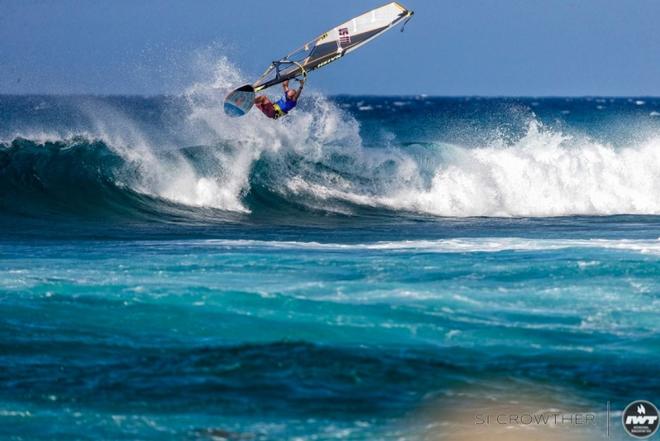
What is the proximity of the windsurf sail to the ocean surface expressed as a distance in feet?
7.54

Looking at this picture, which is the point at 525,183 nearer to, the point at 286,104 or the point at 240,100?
the point at 240,100

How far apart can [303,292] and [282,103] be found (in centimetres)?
549

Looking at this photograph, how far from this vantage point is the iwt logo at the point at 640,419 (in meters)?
8.32

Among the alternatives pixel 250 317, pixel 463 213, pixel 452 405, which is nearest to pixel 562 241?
pixel 463 213

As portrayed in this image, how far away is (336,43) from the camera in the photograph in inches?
729

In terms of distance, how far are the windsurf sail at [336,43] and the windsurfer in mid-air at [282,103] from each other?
0.50 m

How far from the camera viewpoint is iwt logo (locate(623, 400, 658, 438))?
328 inches

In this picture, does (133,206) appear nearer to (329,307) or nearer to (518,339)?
(329,307)

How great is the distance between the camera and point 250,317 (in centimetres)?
1119

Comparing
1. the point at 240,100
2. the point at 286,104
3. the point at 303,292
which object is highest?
the point at 240,100

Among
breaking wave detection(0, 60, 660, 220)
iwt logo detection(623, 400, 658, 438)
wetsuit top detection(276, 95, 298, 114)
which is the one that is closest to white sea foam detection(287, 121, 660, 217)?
breaking wave detection(0, 60, 660, 220)

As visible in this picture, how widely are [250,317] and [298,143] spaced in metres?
14.3

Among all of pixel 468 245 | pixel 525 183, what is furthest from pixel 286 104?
pixel 525 183

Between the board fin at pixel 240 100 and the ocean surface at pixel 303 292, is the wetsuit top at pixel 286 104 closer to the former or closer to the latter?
the board fin at pixel 240 100
